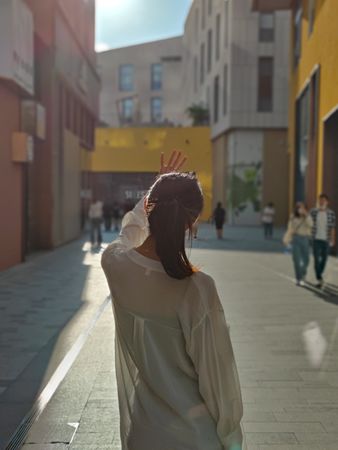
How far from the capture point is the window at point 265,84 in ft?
116

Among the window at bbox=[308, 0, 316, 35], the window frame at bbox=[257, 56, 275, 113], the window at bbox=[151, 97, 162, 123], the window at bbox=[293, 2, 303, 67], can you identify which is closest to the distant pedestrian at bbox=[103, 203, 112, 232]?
the window at bbox=[308, 0, 316, 35]

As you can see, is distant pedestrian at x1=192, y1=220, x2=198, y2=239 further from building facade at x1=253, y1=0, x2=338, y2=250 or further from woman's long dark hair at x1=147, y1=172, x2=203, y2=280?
building facade at x1=253, y1=0, x2=338, y2=250

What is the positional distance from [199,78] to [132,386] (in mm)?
46108

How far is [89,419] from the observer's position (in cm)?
405

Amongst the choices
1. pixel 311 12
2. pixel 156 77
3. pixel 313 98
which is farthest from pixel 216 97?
pixel 156 77

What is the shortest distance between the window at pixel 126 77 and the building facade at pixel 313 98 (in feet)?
155

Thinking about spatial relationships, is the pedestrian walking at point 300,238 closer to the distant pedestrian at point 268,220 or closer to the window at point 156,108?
the distant pedestrian at point 268,220

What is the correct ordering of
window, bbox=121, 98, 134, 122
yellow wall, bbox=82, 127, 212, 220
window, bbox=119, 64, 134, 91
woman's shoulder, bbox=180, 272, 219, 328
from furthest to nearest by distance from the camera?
Result: window, bbox=119, 64, 134, 91 → window, bbox=121, 98, 134, 122 → yellow wall, bbox=82, 127, 212, 220 → woman's shoulder, bbox=180, 272, 219, 328

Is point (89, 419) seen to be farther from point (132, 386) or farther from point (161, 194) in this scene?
point (161, 194)

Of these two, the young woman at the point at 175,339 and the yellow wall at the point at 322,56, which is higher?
the yellow wall at the point at 322,56

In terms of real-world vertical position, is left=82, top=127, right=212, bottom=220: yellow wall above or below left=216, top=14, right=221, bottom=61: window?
below

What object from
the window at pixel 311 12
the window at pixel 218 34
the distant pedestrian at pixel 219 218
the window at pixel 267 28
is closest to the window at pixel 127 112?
the window at pixel 218 34

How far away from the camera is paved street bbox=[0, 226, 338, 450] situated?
388cm

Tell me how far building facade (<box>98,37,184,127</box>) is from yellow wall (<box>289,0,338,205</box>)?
48.7 meters
